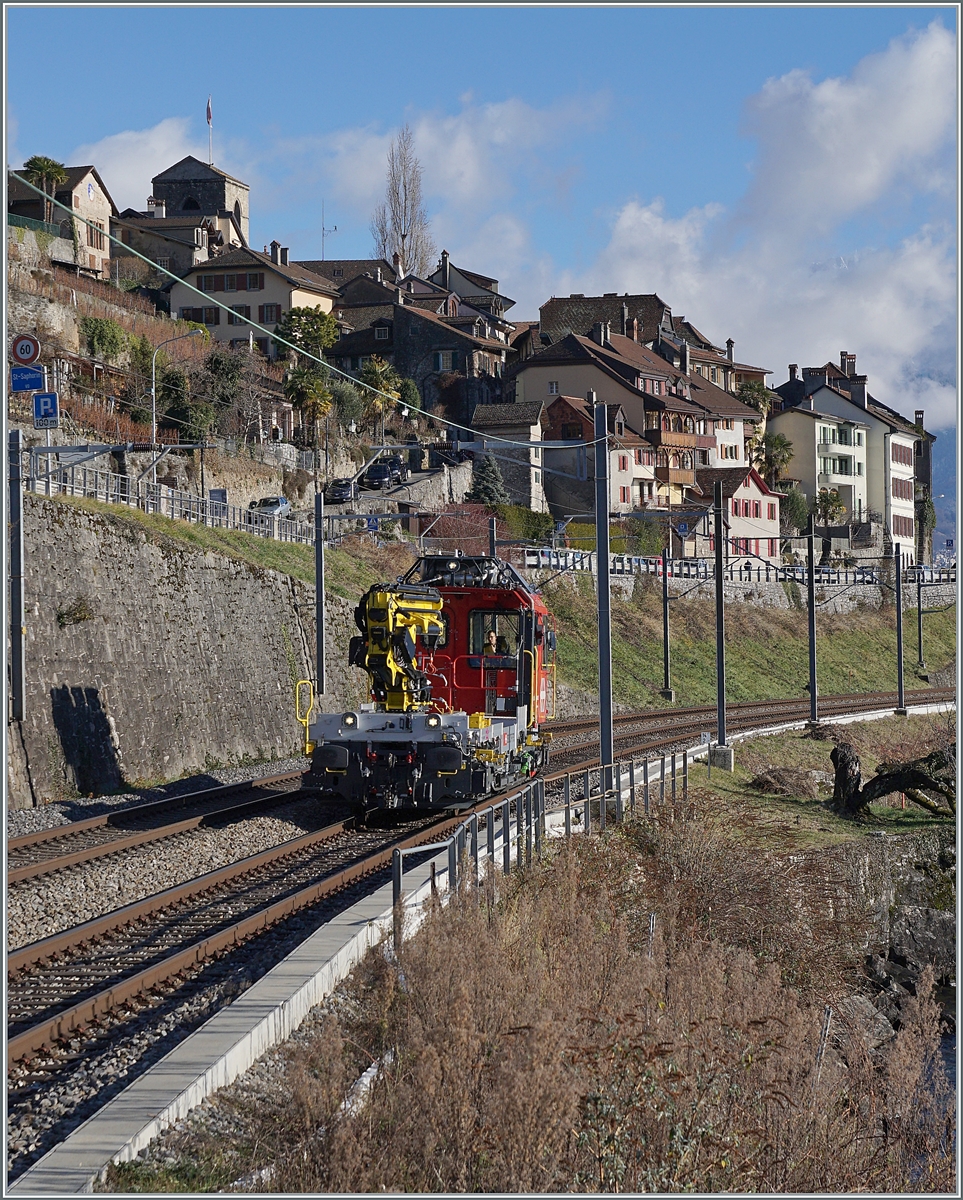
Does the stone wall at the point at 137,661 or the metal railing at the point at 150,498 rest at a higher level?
the metal railing at the point at 150,498

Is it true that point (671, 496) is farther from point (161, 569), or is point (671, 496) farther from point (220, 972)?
point (220, 972)

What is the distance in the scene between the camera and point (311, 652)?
38.3 m

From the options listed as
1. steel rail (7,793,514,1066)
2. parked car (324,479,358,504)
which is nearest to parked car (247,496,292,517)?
parked car (324,479,358,504)

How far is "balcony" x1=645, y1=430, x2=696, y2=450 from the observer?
91.8m

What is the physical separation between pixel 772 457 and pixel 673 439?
15.8 metres

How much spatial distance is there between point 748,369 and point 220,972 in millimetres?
111126

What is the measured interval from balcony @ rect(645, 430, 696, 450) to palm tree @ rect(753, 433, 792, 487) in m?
11.5

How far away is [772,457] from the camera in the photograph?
106 metres

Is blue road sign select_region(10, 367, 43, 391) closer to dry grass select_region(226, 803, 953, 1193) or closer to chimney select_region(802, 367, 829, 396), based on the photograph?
dry grass select_region(226, 803, 953, 1193)

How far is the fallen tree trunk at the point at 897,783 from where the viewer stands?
97.6 ft

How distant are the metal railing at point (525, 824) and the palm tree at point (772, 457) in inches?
3177

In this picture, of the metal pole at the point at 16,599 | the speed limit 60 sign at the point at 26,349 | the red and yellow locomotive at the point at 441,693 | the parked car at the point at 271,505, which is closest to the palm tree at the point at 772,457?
the parked car at the point at 271,505

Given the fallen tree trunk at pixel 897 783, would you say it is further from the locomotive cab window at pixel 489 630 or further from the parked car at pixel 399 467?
the parked car at pixel 399 467

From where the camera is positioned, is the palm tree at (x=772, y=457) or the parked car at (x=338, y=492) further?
the palm tree at (x=772, y=457)
